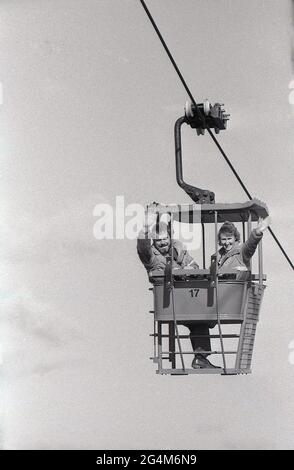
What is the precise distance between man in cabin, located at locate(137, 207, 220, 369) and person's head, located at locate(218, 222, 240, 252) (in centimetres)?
37

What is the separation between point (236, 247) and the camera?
12.4 metres

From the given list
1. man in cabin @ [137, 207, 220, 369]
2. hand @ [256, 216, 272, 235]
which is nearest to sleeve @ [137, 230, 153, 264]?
man in cabin @ [137, 207, 220, 369]

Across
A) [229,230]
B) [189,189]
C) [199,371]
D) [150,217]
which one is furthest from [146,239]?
[199,371]

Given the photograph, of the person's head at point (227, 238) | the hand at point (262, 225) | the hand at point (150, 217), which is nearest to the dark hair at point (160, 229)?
the hand at point (150, 217)

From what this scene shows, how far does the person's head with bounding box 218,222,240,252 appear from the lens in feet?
40.7

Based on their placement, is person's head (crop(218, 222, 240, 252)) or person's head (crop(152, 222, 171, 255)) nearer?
person's head (crop(152, 222, 171, 255))

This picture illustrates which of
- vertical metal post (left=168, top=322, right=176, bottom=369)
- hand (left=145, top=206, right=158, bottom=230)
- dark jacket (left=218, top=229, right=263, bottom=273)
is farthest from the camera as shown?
vertical metal post (left=168, top=322, right=176, bottom=369)

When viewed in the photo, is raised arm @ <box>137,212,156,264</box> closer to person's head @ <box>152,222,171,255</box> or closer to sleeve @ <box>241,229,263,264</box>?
person's head @ <box>152,222,171,255</box>

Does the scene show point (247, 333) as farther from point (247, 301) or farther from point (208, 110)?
point (208, 110)
